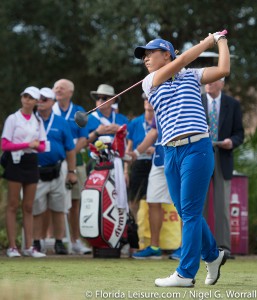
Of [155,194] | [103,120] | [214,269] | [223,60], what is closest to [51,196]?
[103,120]

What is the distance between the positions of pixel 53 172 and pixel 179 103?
543cm

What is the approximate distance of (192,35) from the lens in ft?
94.3

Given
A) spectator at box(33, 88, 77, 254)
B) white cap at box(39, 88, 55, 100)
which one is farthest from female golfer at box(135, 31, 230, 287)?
spectator at box(33, 88, 77, 254)

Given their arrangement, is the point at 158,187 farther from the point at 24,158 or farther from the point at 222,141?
the point at 24,158

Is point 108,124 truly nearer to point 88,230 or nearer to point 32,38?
point 88,230

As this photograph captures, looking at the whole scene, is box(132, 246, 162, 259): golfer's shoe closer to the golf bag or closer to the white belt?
the golf bag

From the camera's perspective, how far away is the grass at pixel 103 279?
759 centimetres

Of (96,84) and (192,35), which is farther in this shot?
(96,84)

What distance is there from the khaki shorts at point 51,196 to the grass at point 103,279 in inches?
35.7

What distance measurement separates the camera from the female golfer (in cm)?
868

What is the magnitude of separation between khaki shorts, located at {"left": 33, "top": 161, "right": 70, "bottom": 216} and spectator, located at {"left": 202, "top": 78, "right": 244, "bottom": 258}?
1.97m

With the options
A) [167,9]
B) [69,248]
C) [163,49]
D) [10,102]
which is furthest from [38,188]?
[10,102]

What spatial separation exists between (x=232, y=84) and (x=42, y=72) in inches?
242

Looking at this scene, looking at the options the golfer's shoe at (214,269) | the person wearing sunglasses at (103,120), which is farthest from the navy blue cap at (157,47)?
the person wearing sunglasses at (103,120)
